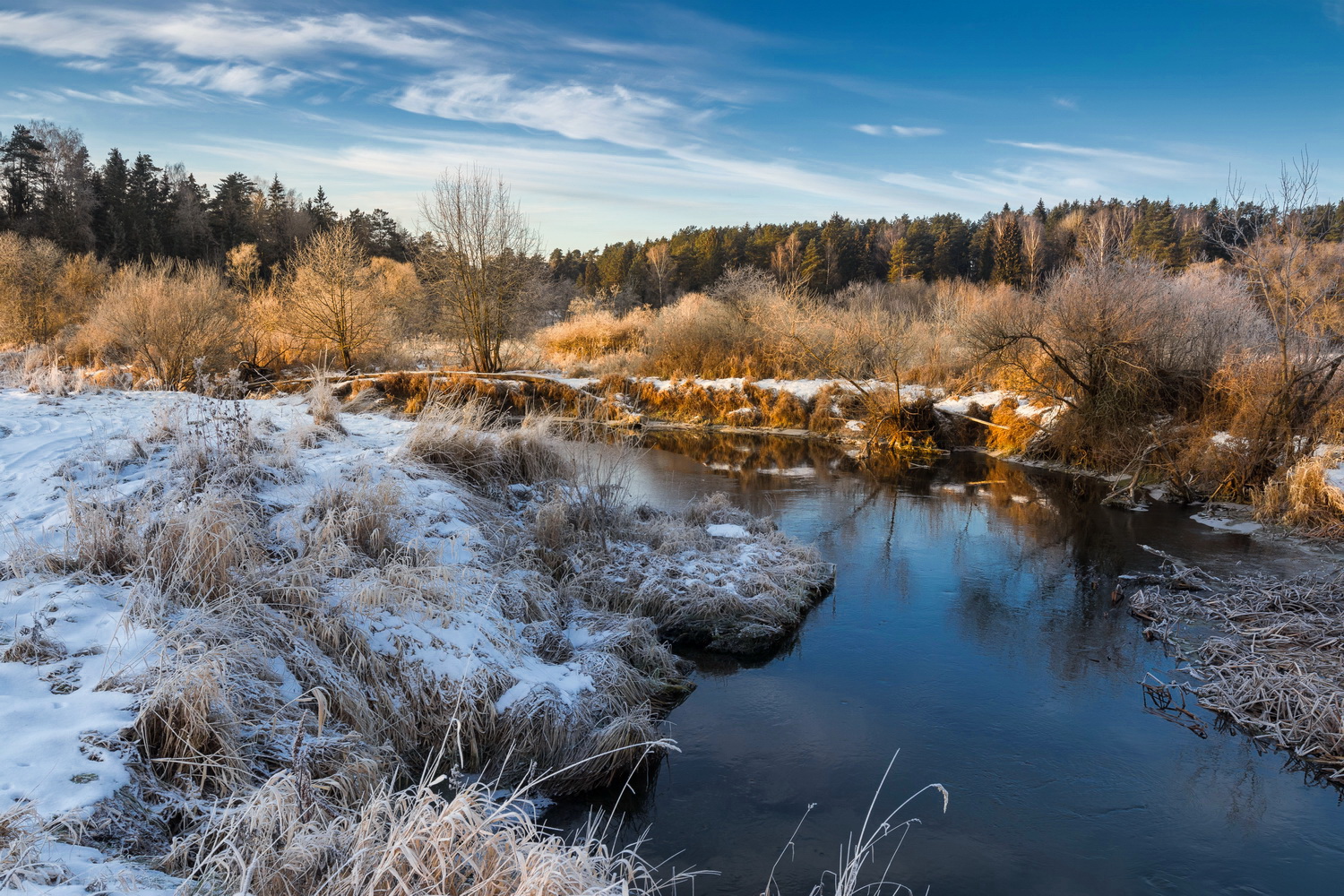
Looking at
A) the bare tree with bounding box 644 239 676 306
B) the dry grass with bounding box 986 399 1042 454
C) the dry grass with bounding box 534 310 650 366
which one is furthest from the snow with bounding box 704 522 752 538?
the bare tree with bounding box 644 239 676 306

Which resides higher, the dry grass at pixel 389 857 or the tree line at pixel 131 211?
the tree line at pixel 131 211

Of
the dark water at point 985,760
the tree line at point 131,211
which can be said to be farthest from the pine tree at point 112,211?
the dark water at point 985,760

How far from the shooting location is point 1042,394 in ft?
55.4

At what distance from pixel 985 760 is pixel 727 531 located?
4.43 metres

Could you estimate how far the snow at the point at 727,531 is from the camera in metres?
8.98

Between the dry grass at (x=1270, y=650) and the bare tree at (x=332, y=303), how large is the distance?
887 inches

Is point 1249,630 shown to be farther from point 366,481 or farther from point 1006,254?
point 1006,254

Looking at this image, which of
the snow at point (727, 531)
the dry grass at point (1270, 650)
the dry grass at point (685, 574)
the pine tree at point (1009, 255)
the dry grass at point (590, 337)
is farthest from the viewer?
the pine tree at point (1009, 255)

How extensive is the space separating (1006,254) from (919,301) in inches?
425

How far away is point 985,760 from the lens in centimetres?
511

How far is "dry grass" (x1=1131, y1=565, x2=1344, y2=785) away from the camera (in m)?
5.26

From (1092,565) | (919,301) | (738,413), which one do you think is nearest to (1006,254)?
(919,301)

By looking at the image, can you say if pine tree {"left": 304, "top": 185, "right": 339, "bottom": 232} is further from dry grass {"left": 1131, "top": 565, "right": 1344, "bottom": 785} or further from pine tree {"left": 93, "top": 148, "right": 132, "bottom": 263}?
dry grass {"left": 1131, "top": 565, "right": 1344, "bottom": 785}

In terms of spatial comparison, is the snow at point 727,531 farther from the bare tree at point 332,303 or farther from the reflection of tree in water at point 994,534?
the bare tree at point 332,303
